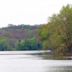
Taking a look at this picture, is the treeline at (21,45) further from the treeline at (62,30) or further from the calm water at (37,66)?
the calm water at (37,66)

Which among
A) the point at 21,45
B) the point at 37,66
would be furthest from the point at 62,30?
the point at 21,45

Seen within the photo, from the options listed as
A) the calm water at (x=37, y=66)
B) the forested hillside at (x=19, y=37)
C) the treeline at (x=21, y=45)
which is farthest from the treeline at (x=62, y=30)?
the calm water at (x=37, y=66)

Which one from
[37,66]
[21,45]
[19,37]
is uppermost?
[19,37]

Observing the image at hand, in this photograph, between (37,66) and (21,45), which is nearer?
(37,66)

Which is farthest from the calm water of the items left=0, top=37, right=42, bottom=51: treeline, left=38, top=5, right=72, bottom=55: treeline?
left=0, top=37, right=42, bottom=51: treeline

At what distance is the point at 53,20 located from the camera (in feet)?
228

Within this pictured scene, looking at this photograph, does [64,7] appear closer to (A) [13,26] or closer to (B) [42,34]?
(B) [42,34]

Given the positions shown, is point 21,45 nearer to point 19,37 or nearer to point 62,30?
point 19,37

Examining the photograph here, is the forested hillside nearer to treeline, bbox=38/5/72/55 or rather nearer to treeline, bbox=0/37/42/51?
treeline, bbox=0/37/42/51

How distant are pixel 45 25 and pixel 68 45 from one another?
8911mm

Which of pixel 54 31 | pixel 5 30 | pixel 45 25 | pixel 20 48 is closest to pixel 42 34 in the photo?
pixel 45 25

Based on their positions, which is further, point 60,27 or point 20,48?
point 20,48

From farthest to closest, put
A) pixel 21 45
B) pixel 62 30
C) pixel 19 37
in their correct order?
pixel 19 37 < pixel 21 45 < pixel 62 30

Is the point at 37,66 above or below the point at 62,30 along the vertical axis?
below
